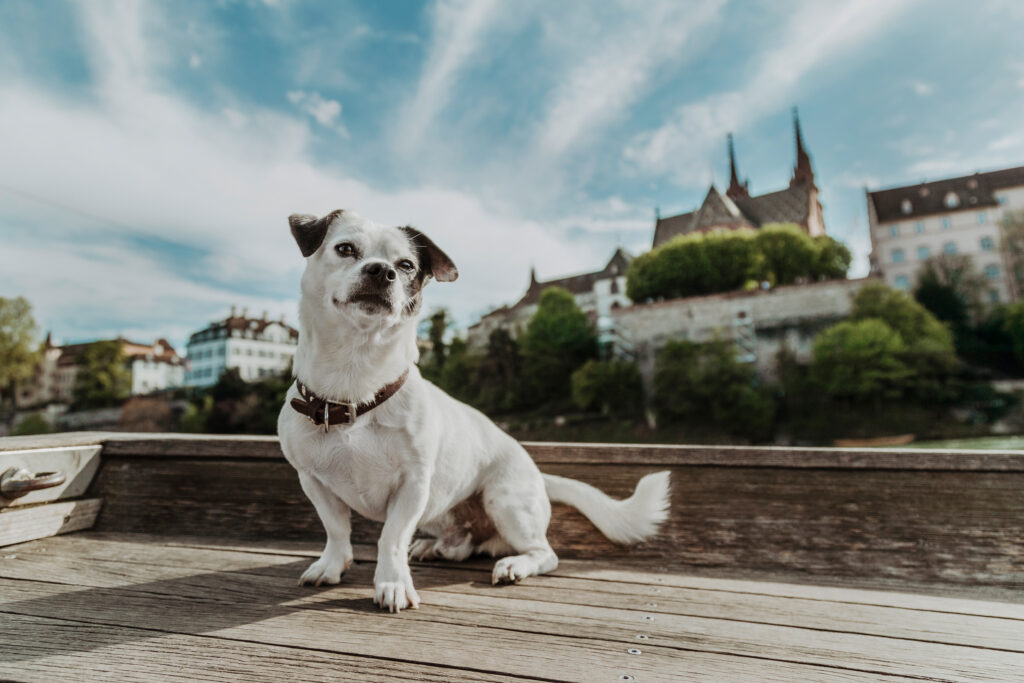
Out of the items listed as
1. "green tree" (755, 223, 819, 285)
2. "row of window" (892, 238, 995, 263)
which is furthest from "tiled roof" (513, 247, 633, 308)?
"row of window" (892, 238, 995, 263)

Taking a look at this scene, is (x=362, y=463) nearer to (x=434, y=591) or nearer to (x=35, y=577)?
(x=434, y=591)

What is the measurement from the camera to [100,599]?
1071 mm

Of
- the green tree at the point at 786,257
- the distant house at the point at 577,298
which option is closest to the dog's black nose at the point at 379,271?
the green tree at the point at 786,257

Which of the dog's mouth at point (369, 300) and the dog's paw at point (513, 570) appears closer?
the dog's mouth at point (369, 300)

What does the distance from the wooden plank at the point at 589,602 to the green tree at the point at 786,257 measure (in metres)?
31.1

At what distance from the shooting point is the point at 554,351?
3161 cm

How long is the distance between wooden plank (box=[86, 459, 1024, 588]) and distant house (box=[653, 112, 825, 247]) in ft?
121

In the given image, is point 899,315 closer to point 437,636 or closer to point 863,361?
point 863,361

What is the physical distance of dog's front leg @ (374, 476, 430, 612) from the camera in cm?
108

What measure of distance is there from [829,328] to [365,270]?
29352 mm

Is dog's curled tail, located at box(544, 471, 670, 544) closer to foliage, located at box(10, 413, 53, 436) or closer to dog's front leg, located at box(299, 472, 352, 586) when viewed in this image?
dog's front leg, located at box(299, 472, 352, 586)

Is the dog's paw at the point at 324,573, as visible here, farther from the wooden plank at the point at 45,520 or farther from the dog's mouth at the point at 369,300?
the wooden plank at the point at 45,520

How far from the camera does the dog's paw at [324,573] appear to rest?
1203mm

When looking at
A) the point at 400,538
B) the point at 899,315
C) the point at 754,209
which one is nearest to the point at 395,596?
the point at 400,538
